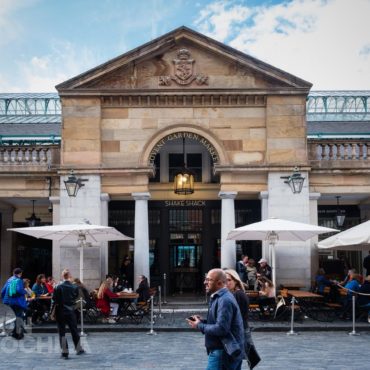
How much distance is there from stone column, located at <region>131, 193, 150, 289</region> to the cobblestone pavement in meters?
4.66

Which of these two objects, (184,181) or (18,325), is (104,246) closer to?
(184,181)

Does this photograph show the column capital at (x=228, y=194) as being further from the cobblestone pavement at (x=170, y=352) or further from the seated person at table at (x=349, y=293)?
the cobblestone pavement at (x=170, y=352)

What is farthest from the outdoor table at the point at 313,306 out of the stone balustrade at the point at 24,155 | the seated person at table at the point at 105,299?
the stone balustrade at the point at 24,155

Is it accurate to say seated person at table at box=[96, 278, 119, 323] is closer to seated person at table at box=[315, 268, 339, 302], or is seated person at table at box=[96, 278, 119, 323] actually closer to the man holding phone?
seated person at table at box=[315, 268, 339, 302]

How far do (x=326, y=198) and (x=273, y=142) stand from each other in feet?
12.4

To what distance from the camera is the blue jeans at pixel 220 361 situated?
609cm

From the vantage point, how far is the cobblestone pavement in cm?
1025

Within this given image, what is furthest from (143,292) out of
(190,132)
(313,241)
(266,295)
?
(313,241)

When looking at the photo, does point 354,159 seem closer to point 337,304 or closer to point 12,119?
point 337,304

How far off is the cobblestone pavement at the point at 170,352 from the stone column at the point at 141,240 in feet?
15.3

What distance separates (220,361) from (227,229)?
13010 mm

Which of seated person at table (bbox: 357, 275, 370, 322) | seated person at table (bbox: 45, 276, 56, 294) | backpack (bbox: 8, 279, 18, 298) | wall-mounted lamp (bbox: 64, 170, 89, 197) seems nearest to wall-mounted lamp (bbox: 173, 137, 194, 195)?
wall-mounted lamp (bbox: 64, 170, 89, 197)

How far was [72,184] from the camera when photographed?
18.7 m

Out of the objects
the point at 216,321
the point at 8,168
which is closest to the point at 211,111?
the point at 8,168
